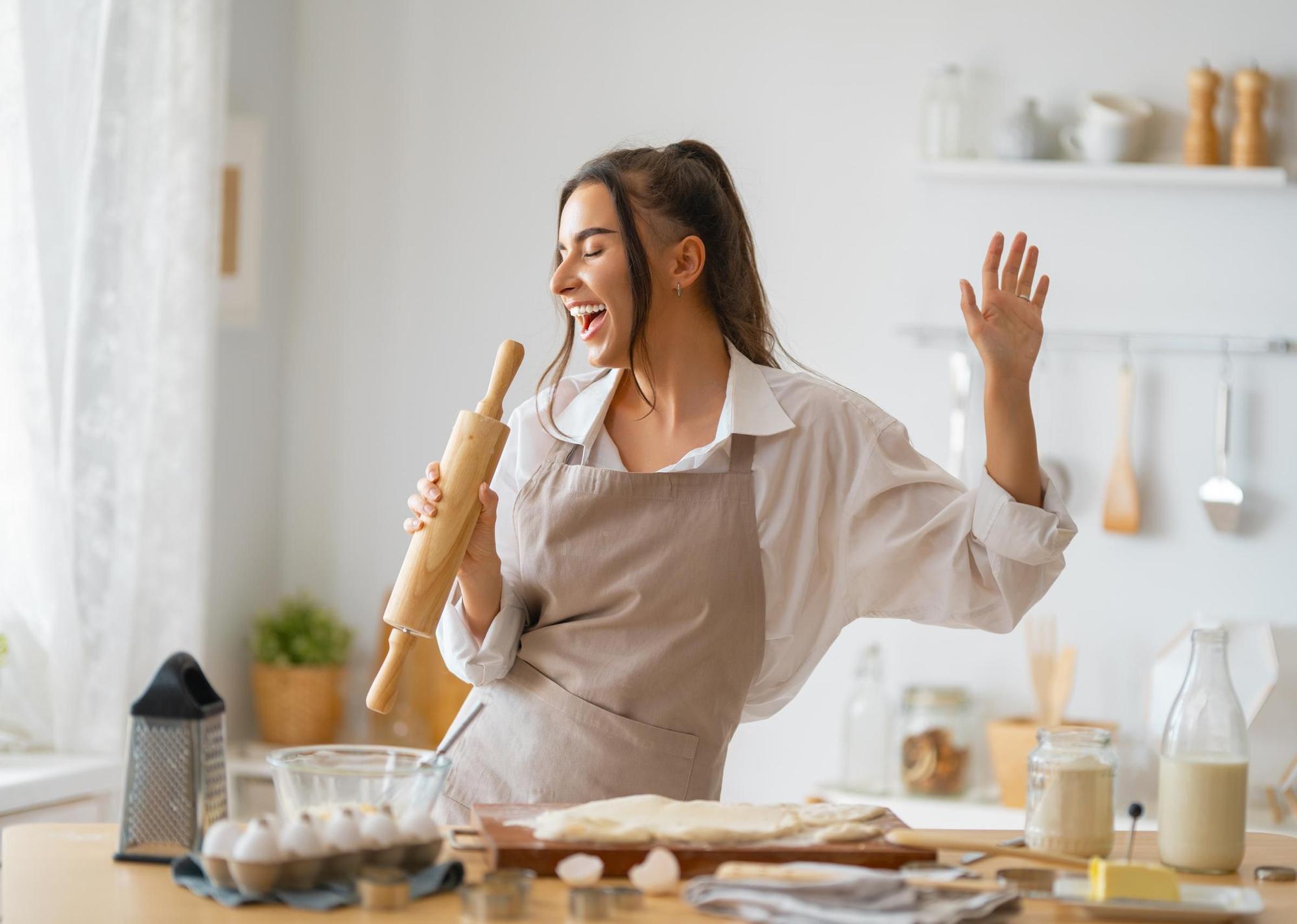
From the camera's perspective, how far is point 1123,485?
3332 millimetres

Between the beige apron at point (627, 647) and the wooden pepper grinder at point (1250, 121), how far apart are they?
2.01m

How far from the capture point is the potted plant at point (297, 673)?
344 cm

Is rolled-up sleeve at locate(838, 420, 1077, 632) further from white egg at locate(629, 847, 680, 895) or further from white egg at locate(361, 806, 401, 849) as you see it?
white egg at locate(361, 806, 401, 849)

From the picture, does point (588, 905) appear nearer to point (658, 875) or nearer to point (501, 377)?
point (658, 875)

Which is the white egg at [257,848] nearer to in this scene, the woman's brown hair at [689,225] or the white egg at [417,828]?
the white egg at [417,828]

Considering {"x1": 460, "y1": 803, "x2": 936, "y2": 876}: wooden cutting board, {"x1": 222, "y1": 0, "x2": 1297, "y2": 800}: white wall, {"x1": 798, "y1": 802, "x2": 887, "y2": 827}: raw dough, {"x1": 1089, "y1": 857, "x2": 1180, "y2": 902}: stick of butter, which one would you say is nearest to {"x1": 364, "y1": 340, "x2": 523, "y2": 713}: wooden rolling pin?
{"x1": 460, "y1": 803, "x2": 936, "y2": 876}: wooden cutting board

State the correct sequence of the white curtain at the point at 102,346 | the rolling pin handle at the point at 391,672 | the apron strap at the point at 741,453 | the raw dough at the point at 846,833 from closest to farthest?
the raw dough at the point at 846,833, the rolling pin handle at the point at 391,672, the apron strap at the point at 741,453, the white curtain at the point at 102,346

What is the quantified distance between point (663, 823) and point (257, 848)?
0.36 m

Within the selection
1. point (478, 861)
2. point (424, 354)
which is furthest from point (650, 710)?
point (424, 354)

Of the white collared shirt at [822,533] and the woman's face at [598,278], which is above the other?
the woman's face at [598,278]

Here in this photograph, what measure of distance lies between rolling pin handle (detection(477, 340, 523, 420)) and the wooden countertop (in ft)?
1.73

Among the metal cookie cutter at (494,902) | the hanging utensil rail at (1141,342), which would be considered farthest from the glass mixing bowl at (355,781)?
the hanging utensil rail at (1141,342)

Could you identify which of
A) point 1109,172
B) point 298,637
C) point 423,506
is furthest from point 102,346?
point 1109,172

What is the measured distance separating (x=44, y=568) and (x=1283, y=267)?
9.18 ft
